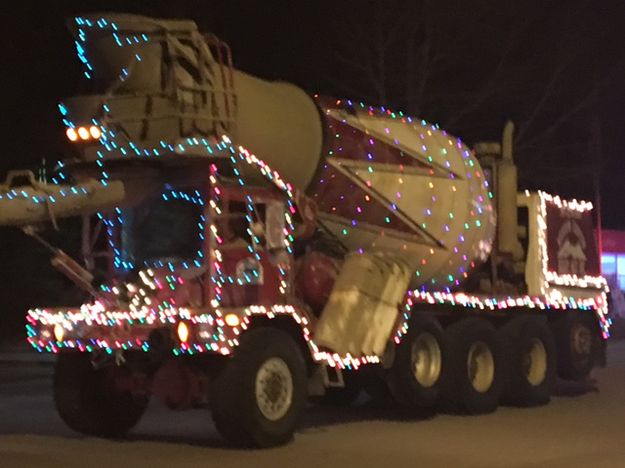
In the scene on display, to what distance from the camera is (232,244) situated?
13141 mm

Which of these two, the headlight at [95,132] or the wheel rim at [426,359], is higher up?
the headlight at [95,132]

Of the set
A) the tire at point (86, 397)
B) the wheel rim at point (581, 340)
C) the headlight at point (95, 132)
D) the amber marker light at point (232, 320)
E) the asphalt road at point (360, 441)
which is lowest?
the asphalt road at point (360, 441)

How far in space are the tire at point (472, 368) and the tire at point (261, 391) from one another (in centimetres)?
352

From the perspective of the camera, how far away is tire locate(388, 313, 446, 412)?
15.2 metres

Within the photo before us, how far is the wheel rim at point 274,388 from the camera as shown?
12.8 m

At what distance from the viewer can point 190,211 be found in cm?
1345

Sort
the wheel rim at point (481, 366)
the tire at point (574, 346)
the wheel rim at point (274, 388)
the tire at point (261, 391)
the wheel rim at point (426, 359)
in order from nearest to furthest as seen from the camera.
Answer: the tire at point (261, 391) < the wheel rim at point (274, 388) < the wheel rim at point (426, 359) < the wheel rim at point (481, 366) < the tire at point (574, 346)

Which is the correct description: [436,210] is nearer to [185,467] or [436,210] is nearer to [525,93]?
[185,467]

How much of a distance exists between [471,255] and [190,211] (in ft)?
16.6

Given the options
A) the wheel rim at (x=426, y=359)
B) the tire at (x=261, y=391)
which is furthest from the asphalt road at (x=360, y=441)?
the wheel rim at (x=426, y=359)

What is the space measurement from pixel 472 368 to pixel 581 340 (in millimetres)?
3301

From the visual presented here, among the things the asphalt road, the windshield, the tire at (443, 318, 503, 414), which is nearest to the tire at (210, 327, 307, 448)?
the asphalt road

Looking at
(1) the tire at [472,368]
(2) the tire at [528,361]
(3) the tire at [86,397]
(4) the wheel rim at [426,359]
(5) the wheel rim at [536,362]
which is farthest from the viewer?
(5) the wheel rim at [536,362]

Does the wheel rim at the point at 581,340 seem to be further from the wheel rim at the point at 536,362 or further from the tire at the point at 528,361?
the wheel rim at the point at 536,362
